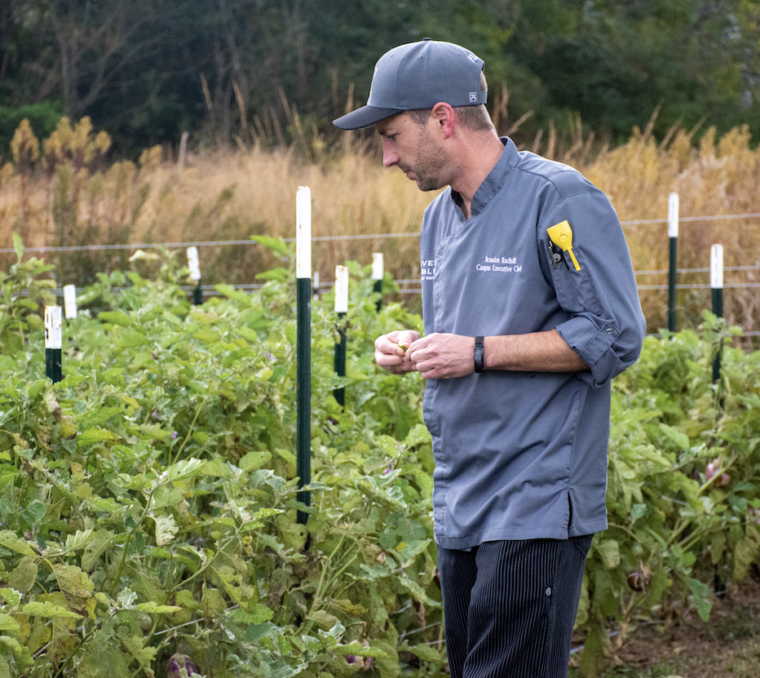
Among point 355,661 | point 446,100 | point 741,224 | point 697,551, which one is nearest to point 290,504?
point 355,661

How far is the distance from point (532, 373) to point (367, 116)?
23.5 inches

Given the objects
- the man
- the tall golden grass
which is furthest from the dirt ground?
the tall golden grass

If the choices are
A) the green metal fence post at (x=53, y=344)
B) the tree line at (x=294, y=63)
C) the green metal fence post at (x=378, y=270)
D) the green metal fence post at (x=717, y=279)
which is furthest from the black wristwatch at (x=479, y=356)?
the tree line at (x=294, y=63)

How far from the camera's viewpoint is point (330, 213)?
802 cm

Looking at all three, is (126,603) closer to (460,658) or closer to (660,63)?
(460,658)

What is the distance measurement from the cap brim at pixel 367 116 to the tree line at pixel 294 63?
16.8 m

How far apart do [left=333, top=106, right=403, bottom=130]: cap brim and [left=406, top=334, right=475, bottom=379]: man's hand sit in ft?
1.45

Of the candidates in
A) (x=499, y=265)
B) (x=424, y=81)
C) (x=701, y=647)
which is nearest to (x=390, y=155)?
(x=424, y=81)

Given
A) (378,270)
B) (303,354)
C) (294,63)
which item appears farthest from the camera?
(294,63)

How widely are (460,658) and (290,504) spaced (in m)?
0.59

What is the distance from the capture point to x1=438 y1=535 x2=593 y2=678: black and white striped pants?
1.77 metres

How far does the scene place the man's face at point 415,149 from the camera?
1.89m

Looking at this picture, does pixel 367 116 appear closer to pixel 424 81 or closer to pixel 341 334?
pixel 424 81

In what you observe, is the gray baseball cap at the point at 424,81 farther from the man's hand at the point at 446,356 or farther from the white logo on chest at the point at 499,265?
the man's hand at the point at 446,356
